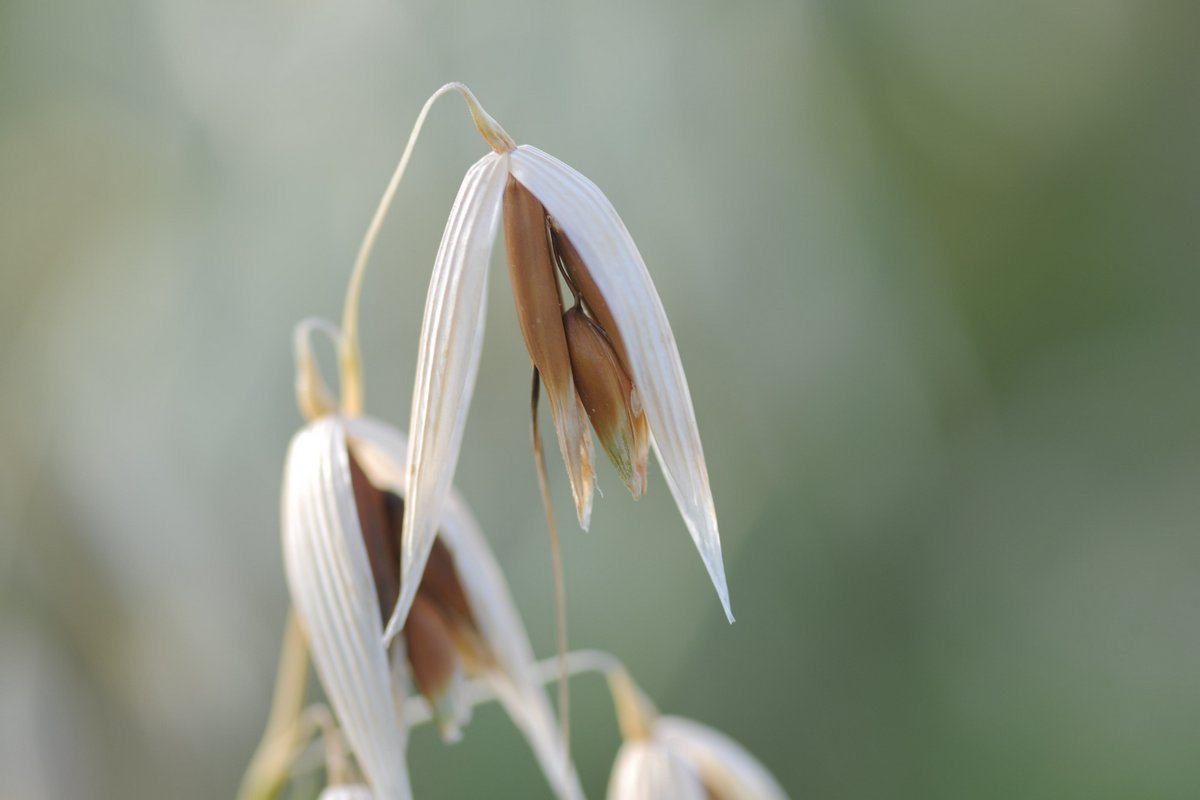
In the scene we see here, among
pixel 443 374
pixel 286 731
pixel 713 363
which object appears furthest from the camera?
pixel 713 363

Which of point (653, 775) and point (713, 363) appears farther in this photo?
point (713, 363)

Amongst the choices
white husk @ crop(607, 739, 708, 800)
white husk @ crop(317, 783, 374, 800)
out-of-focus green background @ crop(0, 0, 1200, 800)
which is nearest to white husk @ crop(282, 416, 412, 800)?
white husk @ crop(317, 783, 374, 800)

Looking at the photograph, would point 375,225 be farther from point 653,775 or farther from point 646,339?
point 653,775

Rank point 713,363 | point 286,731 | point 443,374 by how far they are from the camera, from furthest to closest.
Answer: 1. point 713,363
2. point 286,731
3. point 443,374

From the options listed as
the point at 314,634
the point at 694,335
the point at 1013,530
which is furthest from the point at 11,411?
the point at 1013,530

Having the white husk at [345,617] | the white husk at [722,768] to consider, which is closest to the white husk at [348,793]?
the white husk at [345,617]

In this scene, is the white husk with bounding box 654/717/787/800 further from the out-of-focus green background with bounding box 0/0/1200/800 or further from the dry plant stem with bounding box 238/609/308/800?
the out-of-focus green background with bounding box 0/0/1200/800

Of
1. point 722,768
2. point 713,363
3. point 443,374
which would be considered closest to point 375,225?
point 443,374
